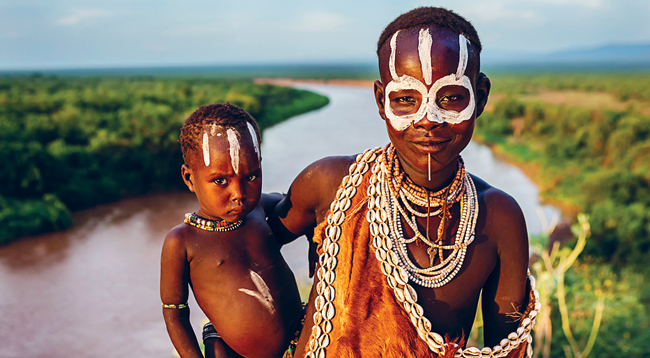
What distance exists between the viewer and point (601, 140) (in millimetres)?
22203

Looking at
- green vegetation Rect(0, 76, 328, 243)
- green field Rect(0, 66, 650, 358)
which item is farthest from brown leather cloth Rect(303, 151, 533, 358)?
green vegetation Rect(0, 76, 328, 243)

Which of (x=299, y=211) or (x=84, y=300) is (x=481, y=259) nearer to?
(x=299, y=211)

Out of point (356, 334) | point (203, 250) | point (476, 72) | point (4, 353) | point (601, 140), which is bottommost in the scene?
point (4, 353)

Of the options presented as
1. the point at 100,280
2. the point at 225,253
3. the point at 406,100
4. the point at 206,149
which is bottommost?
the point at 100,280

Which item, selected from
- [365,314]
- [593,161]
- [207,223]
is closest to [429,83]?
[365,314]

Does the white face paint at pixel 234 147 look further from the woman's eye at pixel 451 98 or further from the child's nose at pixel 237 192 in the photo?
the woman's eye at pixel 451 98

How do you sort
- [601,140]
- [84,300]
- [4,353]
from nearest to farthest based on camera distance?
A: 1. [4,353]
2. [84,300]
3. [601,140]

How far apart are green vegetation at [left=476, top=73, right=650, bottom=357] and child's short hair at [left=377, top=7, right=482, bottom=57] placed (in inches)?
193

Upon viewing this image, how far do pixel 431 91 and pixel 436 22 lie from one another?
25 cm

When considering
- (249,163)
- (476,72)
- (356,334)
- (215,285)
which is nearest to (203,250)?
(215,285)

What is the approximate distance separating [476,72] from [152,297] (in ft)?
34.5

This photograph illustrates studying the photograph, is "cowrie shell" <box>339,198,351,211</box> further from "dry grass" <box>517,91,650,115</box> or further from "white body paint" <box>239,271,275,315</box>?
"dry grass" <box>517,91,650,115</box>

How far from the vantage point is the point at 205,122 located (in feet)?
6.49

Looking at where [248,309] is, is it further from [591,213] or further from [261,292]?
A: [591,213]
